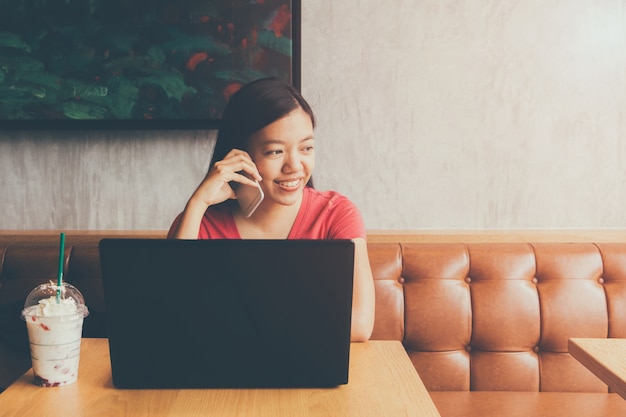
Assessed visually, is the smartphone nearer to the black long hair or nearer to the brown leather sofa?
the black long hair

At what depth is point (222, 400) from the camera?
84 centimetres

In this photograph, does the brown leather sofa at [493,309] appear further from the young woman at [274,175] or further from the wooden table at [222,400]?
the wooden table at [222,400]

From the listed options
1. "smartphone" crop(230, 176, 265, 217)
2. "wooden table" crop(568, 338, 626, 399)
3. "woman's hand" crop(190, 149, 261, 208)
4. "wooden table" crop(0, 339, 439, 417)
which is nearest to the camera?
"wooden table" crop(0, 339, 439, 417)

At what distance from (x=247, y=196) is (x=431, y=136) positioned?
2.57 feet

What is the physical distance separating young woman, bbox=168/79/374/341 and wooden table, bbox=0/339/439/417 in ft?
1.58

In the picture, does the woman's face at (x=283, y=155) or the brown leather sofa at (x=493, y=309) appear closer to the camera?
the woman's face at (x=283, y=155)

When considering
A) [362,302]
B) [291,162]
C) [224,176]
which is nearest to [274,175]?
[291,162]

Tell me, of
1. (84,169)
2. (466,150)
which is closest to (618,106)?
(466,150)

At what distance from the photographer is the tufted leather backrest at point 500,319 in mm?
1714

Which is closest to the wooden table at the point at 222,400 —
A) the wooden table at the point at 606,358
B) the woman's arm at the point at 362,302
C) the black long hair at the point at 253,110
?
the woman's arm at the point at 362,302

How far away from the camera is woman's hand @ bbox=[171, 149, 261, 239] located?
131cm

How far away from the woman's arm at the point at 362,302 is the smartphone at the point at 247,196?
28 cm

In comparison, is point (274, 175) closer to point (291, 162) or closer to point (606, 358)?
point (291, 162)

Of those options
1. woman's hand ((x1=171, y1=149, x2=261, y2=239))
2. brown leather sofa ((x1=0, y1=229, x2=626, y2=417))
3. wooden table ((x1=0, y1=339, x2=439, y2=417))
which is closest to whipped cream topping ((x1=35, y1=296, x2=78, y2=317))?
wooden table ((x1=0, y1=339, x2=439, y2=417))
